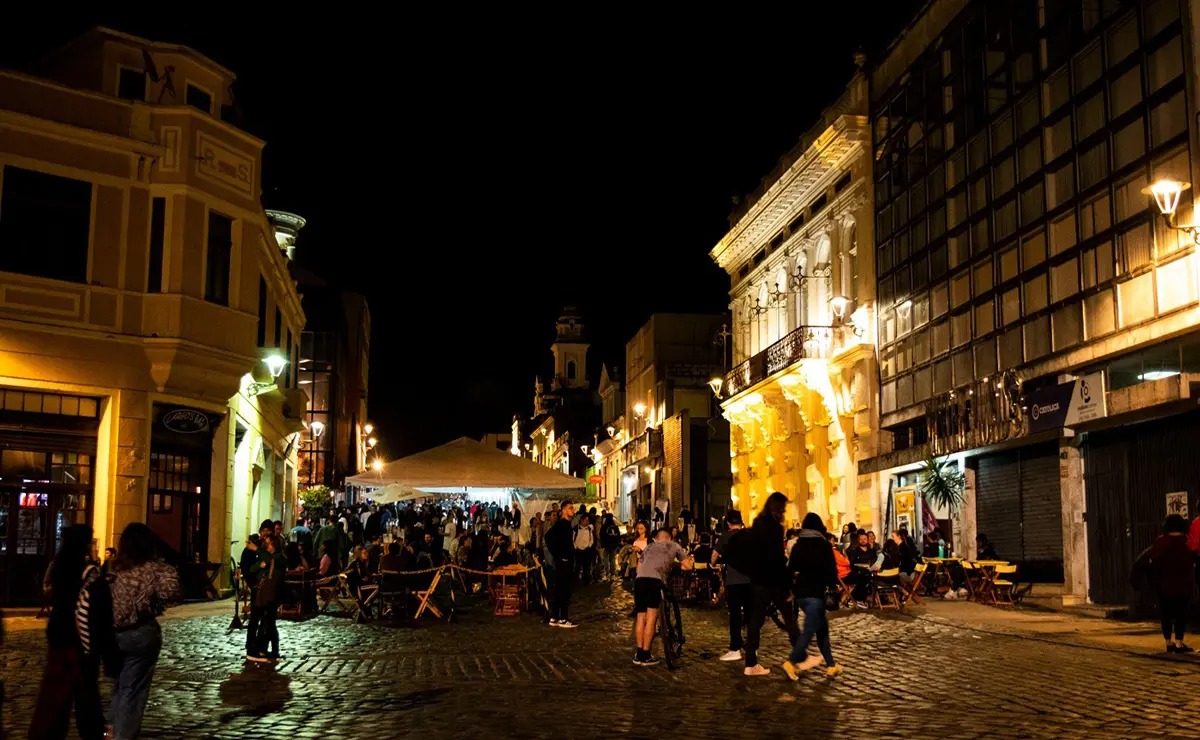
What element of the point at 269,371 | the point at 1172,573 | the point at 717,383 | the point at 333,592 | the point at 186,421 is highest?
the point at 717,383

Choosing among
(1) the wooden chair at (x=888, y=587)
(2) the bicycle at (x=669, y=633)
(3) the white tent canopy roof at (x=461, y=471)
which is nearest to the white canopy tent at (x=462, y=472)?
(3) the white tent canopy roof at (x=461, y=471)

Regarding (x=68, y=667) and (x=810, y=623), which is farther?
(x=810, y=623)

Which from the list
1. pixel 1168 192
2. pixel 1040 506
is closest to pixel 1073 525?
pixel 1040 506

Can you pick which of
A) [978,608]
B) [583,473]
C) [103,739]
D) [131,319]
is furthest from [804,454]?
[583,473]

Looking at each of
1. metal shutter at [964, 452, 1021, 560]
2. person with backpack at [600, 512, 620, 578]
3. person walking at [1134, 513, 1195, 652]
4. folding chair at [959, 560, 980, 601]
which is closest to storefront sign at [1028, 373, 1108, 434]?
metal shutter at [964, 452, 1021, 560]

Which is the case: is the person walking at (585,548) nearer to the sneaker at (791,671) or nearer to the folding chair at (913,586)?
the folding chair at (913,586)

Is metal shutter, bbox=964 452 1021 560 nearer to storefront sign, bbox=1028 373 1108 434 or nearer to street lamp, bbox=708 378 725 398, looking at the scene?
storefront sign, bbox=1028 373 1108 434

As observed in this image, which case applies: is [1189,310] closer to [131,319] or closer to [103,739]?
[103,739]

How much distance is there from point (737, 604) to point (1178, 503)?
8473 mm

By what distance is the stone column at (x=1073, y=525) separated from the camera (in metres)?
20.7

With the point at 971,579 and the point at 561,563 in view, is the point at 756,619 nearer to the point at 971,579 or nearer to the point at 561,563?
the point at 561,563

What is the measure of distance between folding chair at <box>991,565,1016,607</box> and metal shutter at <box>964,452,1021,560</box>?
1613 mm

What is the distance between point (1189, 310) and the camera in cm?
1770

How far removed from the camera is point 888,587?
21.4m
